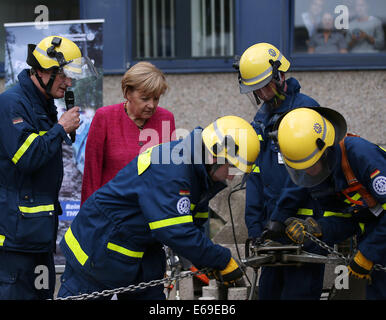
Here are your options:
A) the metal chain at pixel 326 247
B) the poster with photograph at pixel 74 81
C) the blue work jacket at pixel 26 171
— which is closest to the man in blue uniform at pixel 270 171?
the metal chain at pixel 326 247

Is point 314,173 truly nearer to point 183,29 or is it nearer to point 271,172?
point 271,172

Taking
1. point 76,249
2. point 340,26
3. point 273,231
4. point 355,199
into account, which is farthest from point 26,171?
point 340,26

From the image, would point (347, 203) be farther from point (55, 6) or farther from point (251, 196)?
point (55, 6)

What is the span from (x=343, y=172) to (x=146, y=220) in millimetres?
1255

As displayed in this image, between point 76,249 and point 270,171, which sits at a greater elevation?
point 270,171

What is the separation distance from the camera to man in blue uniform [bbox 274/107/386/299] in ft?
12.4

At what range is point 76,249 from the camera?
12.1 feet

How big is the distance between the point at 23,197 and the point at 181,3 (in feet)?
12.5

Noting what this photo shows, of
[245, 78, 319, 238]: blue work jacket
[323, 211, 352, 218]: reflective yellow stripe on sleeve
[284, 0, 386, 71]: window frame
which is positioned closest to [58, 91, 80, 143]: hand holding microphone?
[245, 78, 319, 238]: blue work jacket

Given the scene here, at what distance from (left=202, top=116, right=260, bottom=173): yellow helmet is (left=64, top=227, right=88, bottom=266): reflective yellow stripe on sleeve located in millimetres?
925

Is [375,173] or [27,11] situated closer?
[375,173]

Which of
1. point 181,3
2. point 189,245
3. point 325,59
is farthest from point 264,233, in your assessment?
point 181,3

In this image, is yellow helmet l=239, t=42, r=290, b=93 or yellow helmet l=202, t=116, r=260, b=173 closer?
yellow helmet l=202, t=116, r=260, b=173

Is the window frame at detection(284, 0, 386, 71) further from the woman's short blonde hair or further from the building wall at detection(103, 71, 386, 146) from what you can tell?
the woman's short blonde hair
